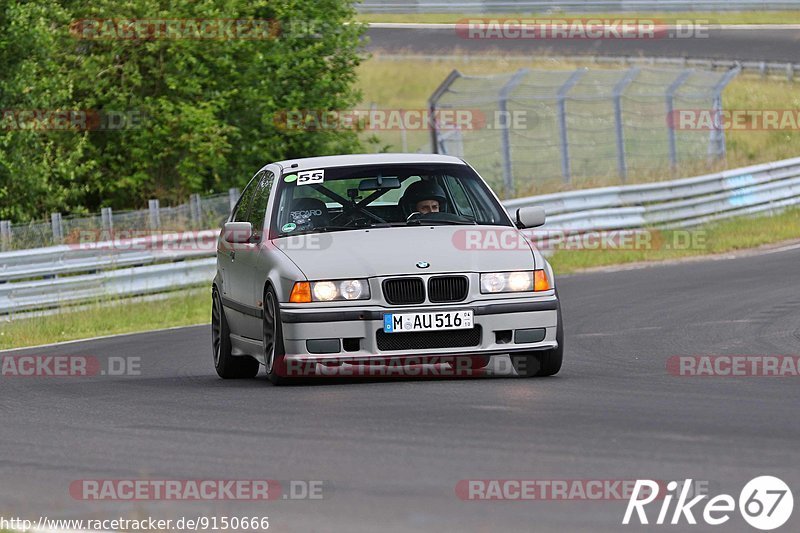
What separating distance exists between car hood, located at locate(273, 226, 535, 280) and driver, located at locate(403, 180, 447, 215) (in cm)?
38

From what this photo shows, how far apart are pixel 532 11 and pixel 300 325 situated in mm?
49791

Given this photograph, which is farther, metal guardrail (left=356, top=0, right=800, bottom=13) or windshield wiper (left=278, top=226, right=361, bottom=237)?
metal guardrail (left=356, top=0, right=800, bottom=13)

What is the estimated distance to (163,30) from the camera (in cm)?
2950

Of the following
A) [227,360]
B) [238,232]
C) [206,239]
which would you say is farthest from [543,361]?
[206,239]

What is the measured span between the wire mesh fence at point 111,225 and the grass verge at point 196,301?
260cm

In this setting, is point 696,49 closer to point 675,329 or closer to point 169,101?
point 169,101

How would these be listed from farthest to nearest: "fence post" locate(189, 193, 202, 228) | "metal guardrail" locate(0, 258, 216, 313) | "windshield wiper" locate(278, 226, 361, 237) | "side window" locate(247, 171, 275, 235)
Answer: "fence post" locate(189, 193, 202, 228)
"metal guardrail" locate(0, 258, 216, 313)
"side window" locate(247, 171, 275, 235)
"windshield wiper" locate(278, 226, 361, 237)

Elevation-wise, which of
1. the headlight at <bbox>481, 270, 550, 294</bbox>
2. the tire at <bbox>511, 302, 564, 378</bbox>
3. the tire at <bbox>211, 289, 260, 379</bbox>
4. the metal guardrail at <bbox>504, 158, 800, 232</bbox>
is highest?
the headlight at <bbox>481, 270, 550, 294</bbox>

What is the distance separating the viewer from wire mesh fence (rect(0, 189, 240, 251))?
2172 cm

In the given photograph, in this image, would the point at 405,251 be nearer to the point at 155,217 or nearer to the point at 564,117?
the point at 155,217

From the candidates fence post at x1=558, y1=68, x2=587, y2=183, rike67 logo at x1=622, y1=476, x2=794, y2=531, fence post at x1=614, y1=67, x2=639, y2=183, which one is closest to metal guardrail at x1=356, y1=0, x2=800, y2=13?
fence post at x1=614, y1=67, x2=639, y2=183

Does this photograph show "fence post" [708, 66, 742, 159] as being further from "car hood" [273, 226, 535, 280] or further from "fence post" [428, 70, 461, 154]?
"car hood" [273, 226, 535, 280]

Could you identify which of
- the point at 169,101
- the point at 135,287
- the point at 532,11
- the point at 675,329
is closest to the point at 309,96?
the point at 169,101

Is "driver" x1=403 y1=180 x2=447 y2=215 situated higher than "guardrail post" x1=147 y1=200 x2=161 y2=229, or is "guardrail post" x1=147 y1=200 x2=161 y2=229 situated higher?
"driver" x1=403 y1=180 x2=447 y2=215
